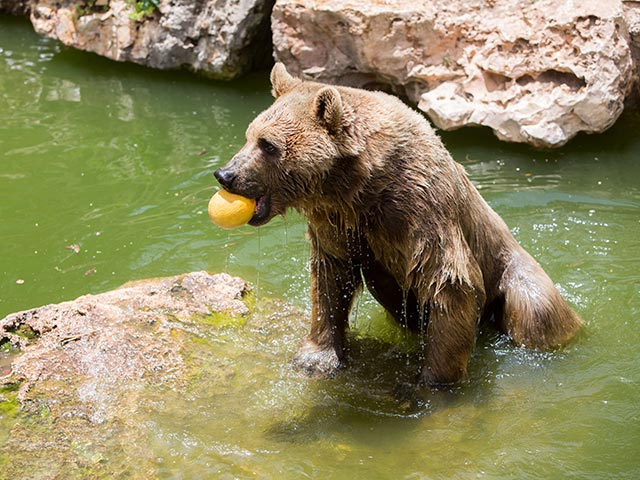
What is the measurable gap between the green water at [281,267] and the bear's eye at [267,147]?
5.39 ft

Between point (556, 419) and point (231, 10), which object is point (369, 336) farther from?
point (231, 10)

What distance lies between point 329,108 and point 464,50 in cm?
514

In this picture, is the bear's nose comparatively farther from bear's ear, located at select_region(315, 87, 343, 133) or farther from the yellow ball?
bear's ear, located at select_region(315, 87, 343, 133)

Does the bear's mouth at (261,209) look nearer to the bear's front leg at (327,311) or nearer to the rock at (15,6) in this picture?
the bear's front leg at (327,311)

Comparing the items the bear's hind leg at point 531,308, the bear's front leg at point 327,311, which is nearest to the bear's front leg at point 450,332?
A: the bear's hind leg at point 531,308

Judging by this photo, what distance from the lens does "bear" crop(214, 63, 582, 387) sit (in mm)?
4625

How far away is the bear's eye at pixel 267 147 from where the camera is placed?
4.61 metres

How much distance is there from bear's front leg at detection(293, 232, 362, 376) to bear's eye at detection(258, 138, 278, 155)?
0.86 m

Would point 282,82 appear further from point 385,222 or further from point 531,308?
point 531,308

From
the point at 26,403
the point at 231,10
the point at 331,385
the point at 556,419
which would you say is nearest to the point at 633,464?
the point at 556,419

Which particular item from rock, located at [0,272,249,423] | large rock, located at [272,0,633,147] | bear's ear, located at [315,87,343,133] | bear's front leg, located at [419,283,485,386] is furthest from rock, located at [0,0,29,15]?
bear's front leg, located at [419,283,485,386]

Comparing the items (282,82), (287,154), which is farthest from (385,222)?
(282,82)

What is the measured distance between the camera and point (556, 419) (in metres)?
5.12

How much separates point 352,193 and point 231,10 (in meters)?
6.89
